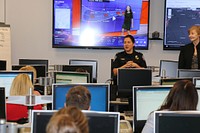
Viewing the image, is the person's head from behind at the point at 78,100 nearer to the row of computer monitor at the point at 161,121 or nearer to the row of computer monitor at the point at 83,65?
the row of computer monitor at the point at 161,121

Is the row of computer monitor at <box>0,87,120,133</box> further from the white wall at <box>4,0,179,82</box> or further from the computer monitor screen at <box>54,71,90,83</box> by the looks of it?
the white wall at <box>4,0,179,82</box>

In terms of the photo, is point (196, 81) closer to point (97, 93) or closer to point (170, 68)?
point (97, 93)

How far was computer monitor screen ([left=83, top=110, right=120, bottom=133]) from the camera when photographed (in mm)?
2275

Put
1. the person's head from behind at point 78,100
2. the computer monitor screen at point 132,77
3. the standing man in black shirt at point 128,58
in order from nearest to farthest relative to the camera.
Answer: the person's head from behind at point 78,100 → the computer monitor screen at point 132,77 → the standing man in black shirt at point 128,58

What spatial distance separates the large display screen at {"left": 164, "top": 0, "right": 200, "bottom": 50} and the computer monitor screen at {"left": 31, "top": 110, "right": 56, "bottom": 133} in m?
6.24

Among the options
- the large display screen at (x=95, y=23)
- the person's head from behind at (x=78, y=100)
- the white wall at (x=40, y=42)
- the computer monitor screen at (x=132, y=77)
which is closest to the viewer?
the person's head from behind at (x=78, y=100)

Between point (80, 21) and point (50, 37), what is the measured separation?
2.38ft

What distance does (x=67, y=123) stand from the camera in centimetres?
148

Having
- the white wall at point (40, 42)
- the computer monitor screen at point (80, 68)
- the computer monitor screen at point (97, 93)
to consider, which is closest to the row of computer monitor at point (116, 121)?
the computer monitor screen at point (97, 93)

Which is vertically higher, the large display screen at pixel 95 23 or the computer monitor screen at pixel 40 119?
the large display screen at pixel 95 23

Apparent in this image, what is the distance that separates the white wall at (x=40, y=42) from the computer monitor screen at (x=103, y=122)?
20.3ft

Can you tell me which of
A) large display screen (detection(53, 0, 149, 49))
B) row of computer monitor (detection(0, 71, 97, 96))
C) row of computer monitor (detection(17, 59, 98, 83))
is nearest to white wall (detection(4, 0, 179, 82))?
large display screen (detection(53, 0, 149, 49))

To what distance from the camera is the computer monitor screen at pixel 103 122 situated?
228 cm

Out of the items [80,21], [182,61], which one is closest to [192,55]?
[182,61]
